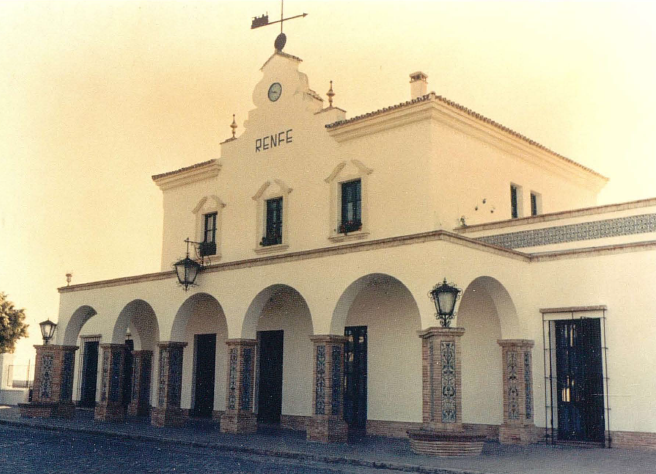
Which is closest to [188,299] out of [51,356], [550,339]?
[51,356]

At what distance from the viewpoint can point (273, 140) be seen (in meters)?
20.9

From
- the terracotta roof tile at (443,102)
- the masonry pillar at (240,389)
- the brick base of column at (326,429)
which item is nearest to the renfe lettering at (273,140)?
the terracotta roof tile at (443,102)

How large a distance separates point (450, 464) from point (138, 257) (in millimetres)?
21938

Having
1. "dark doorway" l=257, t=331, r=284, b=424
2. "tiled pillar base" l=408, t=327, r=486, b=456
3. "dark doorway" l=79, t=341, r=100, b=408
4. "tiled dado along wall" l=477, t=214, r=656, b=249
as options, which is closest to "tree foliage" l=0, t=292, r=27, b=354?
"dark doorway" l=79, t=341, r=100, b=408

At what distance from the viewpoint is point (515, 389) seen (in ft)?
52.7

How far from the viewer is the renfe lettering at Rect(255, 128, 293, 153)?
67.2 feet

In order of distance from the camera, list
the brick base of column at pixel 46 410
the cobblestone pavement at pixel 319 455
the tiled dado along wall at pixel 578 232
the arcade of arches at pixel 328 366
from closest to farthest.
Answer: the cobblestone pavement at pixel 319 455
the tiled dado along wall at pixel 578 232
the arcade of arches at pixel 328 366
the brick base of column at pixel 46 410

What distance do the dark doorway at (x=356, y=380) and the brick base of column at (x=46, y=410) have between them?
8611mm

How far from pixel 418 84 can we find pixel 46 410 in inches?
540

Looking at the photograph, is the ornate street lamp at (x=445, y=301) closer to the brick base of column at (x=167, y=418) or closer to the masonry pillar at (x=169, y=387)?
the masonry pillar at (x=169, y=387)

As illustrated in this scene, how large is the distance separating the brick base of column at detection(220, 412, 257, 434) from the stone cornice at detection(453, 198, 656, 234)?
6.57 metres

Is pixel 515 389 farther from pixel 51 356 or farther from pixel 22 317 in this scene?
pixel 22 317

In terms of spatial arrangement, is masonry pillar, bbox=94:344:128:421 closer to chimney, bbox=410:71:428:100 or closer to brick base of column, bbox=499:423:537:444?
chimney, bbox=410:71:428:100

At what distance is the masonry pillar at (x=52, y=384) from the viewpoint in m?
21.8
